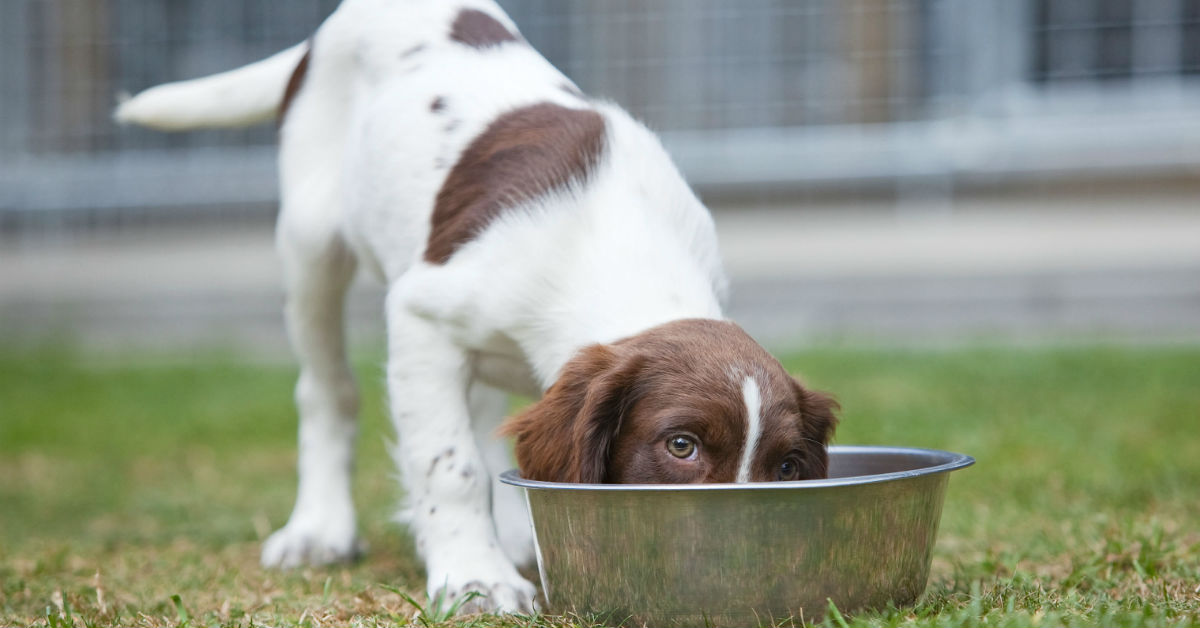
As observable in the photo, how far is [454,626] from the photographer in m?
2.25

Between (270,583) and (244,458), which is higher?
(270,583)

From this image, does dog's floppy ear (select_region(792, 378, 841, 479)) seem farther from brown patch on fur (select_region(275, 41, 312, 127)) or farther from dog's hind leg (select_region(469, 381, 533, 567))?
brown patch on fur (select_region(275, 41, 312, 127))

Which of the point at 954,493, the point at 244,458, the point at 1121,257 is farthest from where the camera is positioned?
the point at 1121,257

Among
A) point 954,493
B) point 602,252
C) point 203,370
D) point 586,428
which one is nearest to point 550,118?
point 602,252

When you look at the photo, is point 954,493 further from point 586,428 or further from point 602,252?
point 586,428

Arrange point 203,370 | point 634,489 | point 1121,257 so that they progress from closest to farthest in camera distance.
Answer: point 634,489, point 203,370, point 1121,257

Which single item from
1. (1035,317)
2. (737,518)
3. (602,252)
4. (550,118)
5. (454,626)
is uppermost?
(550,118)

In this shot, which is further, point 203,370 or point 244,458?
point 203,370

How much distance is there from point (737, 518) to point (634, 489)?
16 cm

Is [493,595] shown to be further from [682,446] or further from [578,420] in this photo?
[682,446]

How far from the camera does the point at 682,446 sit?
7.43 feet

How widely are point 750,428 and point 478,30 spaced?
1.65m

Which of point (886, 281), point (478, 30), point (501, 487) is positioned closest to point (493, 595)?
point (501, 487)

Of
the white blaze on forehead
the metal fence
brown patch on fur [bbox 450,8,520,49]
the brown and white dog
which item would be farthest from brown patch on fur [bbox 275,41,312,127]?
the metal fence
